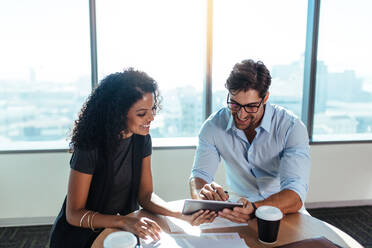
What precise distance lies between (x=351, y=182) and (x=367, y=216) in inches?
12.9

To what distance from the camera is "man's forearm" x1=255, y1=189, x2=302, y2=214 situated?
1.23m

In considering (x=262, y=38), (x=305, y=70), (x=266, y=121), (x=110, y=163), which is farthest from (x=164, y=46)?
(x=110, y=163)

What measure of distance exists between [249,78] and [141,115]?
0.52 meters

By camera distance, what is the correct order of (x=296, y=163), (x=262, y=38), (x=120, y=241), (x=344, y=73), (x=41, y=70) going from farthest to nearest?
(x=344, y=73) → (x=262, y=38) → (x=41, y=70) → (x=296, y=163) → (x=120, y=241)

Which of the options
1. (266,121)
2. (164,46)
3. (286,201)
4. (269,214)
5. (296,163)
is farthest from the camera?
(164,46)

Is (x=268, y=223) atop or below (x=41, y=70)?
below

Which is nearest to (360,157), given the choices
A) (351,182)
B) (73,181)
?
(351,182)

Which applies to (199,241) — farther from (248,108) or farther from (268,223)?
(248,108)

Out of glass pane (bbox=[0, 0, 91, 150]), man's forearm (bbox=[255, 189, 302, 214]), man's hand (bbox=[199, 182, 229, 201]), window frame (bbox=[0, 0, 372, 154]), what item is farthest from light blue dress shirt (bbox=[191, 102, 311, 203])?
glass pane (bbox=[0, 0, 91, 150])

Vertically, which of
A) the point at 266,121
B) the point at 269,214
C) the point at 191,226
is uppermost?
the point at 266,121

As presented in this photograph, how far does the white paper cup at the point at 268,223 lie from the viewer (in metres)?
0.95

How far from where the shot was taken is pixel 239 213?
1.12m

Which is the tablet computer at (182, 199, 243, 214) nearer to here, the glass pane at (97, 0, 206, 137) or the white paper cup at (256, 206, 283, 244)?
the white paper cup at (256, 206, 283, 244)

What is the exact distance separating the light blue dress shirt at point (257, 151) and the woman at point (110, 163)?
341mm
